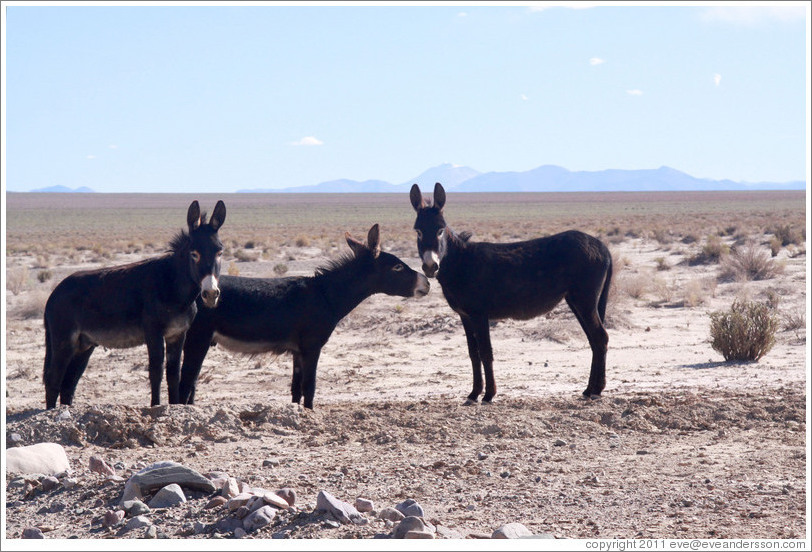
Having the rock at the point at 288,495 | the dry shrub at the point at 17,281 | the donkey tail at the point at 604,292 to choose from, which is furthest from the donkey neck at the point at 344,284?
the dry shrub at the point at 17,281

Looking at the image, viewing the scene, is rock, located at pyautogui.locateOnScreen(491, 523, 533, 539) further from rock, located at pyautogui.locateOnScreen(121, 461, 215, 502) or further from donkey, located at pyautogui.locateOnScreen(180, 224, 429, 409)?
donkey, located at pyautogui.locateOnScreen(180, 224, 429, 409)

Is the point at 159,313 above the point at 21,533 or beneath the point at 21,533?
above

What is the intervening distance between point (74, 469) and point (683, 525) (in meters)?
4.89

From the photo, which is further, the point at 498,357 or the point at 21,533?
the point at 498,357

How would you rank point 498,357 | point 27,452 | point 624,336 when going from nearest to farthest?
point 27,452, point 498,357, point 624,336

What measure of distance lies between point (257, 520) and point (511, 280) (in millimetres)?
5626

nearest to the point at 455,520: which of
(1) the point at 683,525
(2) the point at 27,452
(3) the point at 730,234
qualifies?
(1) the point at 683,525

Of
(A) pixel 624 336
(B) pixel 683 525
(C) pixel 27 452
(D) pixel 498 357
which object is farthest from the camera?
(A) pixel 624 336

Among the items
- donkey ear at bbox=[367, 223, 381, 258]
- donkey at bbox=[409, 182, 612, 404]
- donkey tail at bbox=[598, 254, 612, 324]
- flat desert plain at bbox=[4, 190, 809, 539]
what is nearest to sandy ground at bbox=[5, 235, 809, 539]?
flat desert plain at bbox=[4, 190, 809, 539]

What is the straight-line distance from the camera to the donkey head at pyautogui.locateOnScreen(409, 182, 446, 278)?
10.1m

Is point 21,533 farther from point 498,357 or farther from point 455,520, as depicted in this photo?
point 498,357

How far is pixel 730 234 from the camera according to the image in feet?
140

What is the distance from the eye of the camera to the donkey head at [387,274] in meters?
10.6

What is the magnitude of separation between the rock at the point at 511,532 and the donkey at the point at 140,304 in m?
4.09
